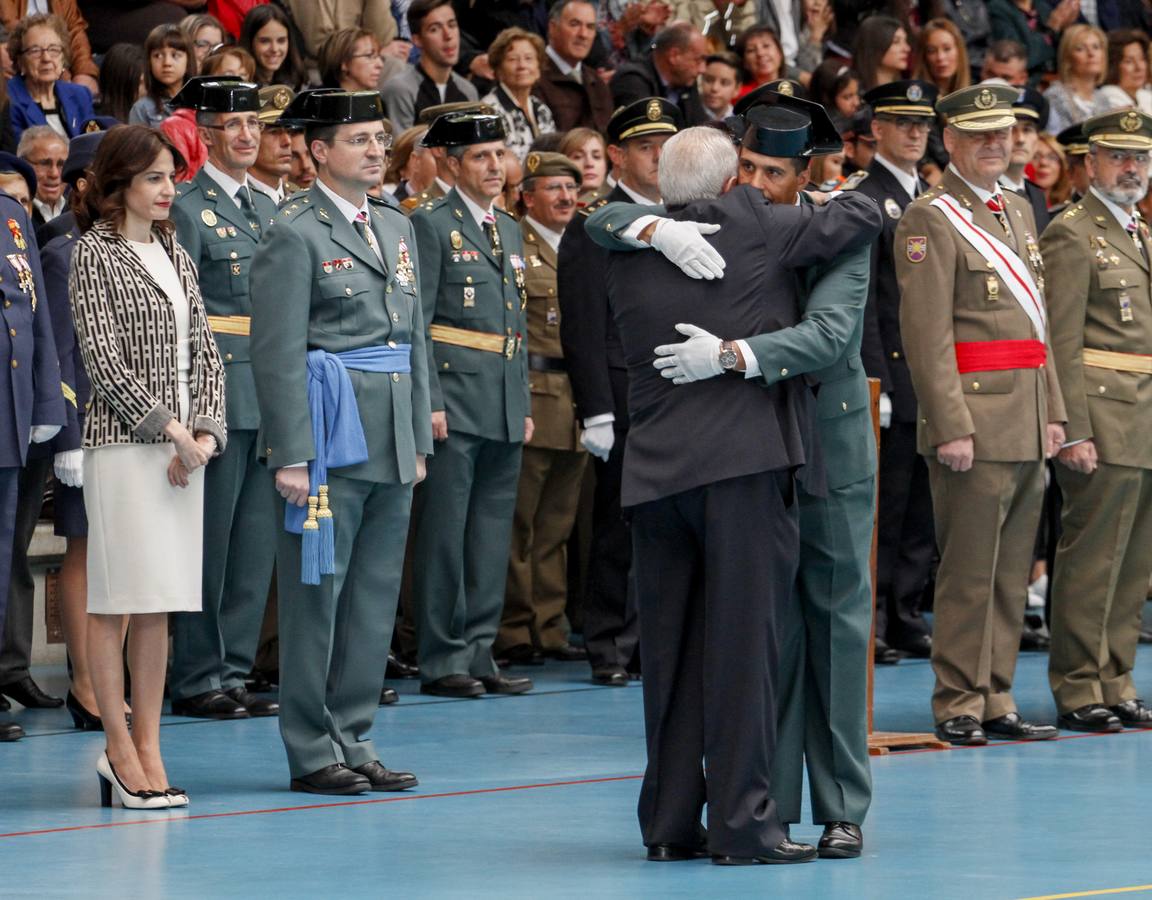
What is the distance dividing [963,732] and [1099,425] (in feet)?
3.94

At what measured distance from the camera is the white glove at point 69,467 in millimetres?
7176

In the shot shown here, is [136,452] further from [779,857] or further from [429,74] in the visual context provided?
[429,74]

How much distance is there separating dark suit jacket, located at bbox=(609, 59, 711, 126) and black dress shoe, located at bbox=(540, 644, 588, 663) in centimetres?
346

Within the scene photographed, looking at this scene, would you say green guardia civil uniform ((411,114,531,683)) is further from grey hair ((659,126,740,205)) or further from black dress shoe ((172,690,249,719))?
grey hair ((659,126,740,205))

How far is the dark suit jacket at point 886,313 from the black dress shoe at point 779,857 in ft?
12.7

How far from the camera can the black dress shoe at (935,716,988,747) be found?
24.0ft

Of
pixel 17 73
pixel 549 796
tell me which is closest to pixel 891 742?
pixel 549 796

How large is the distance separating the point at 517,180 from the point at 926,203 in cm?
298

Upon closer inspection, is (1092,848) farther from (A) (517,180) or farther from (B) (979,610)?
(A) (517,180)

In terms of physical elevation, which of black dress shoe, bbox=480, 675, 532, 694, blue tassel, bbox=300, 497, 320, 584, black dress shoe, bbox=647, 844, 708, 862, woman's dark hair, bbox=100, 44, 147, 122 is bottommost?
black dress shoe, bbox=480, 675, 532, 694

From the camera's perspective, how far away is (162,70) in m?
9.78

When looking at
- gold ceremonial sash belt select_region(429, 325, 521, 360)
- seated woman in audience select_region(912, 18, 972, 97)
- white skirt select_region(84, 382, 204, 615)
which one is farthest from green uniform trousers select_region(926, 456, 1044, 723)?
seated woman in audience select_region(912, 18, 972, 97)

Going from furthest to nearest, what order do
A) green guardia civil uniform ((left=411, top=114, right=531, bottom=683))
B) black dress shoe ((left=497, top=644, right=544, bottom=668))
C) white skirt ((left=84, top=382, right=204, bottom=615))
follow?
black dress shoe ((left=497, top=644, right=544, bottom=668)) → green guardia civil uniform ((left=411, top=114, right=531, bottom=683)) → white skirt ((left=84, top=382, right=204, bottom=615))

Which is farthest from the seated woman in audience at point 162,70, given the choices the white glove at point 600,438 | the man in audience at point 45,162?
the white glove at point 600,438
